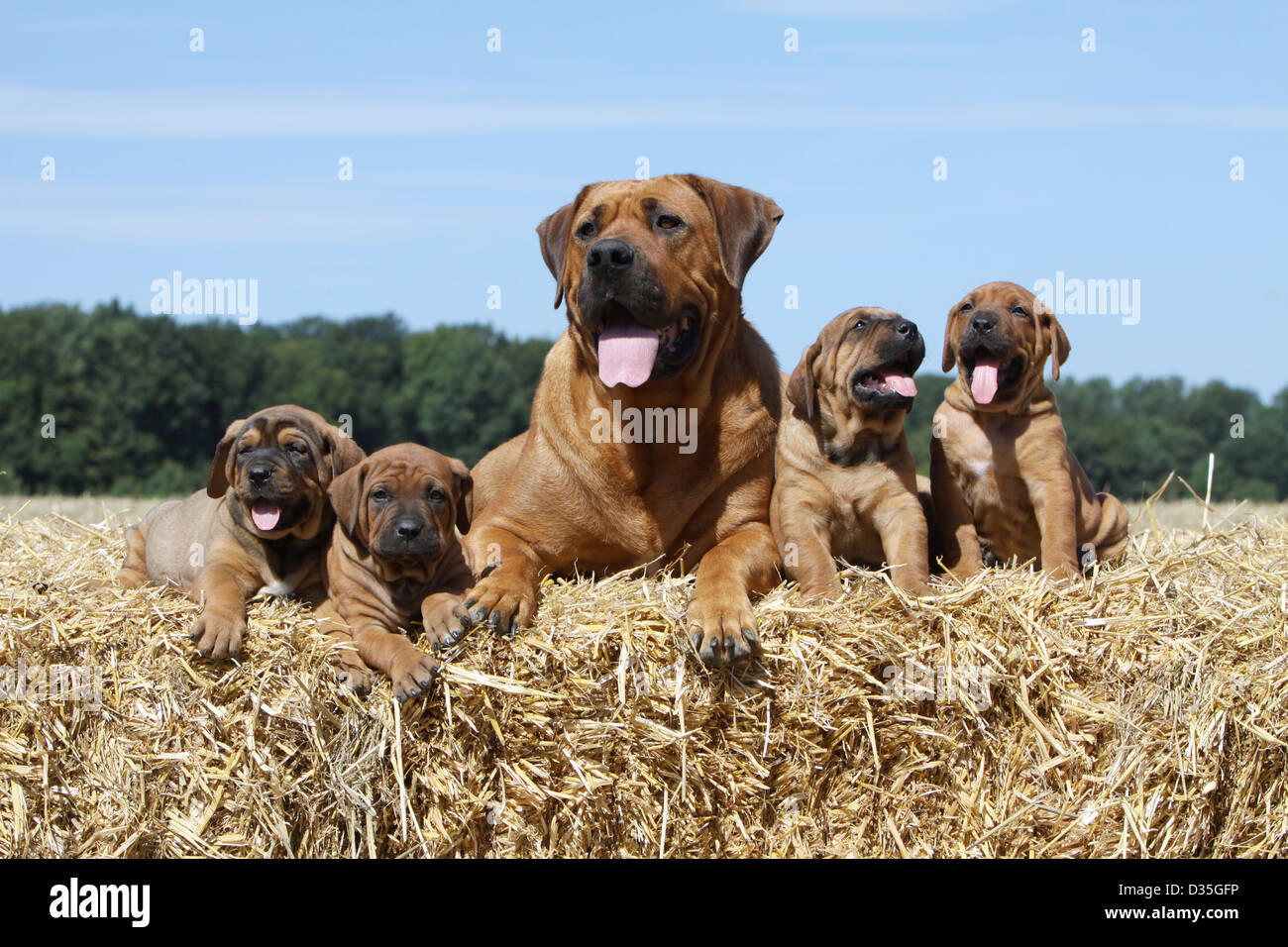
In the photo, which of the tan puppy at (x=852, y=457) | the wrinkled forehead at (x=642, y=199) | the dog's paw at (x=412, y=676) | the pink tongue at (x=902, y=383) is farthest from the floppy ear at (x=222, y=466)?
the pink tongue at (x=902, y=383)

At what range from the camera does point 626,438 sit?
5.25 m

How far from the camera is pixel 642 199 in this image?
510 cm

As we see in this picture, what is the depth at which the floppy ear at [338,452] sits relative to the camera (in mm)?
5059

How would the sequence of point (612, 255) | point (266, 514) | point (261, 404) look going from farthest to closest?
point (261, 404) → point (266, 514) → point (612, 255)

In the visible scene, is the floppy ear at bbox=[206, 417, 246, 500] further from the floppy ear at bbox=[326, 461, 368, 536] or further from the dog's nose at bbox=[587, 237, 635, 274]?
the dog's nose at bbox=[587, 237, 635, 274]

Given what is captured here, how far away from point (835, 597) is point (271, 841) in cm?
231

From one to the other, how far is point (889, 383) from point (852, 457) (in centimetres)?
37

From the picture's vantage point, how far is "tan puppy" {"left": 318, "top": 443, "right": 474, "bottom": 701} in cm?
434

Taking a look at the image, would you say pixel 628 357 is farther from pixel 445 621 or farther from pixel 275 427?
pixel 275 427

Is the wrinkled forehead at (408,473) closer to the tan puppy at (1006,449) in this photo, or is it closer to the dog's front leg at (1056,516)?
the tan puppy at (1006,449)

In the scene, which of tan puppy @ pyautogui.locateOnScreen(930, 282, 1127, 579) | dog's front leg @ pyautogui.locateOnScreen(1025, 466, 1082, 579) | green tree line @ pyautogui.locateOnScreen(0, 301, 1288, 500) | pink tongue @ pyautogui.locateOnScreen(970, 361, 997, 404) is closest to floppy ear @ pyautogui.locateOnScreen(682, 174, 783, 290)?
tan puppy @ pyautogui.locateOnScreen(930, 282, 1127, 579)

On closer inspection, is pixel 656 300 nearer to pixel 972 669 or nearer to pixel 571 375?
pixel 571 375

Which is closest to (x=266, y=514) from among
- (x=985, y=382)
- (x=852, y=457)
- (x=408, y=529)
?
(x=408, y=529)
